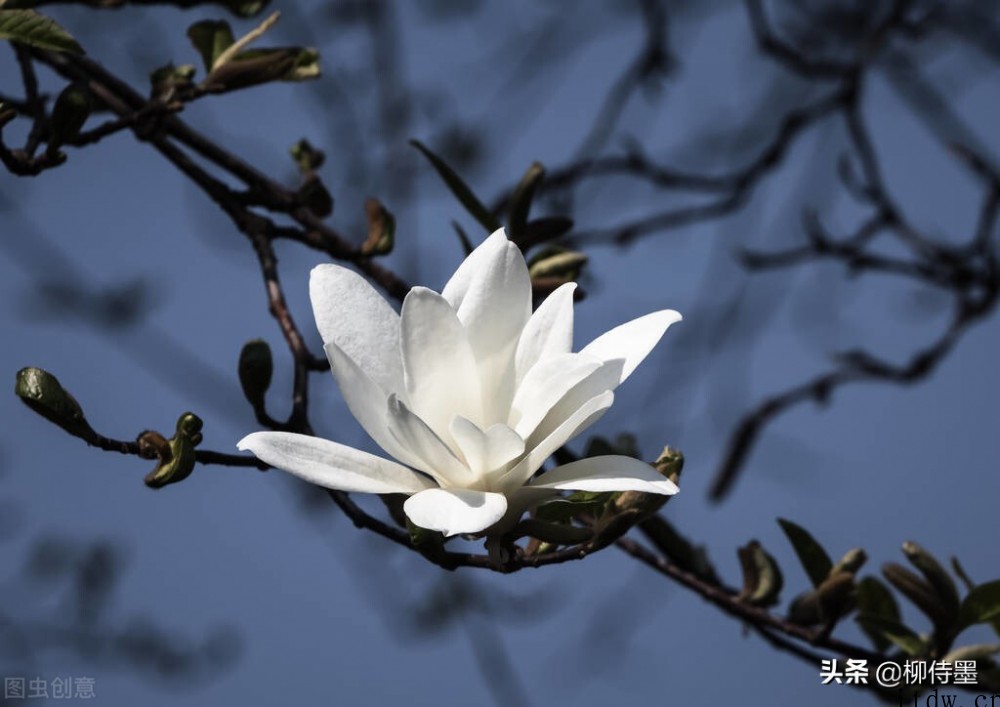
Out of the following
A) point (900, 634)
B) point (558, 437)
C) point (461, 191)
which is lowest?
point (900, 634)

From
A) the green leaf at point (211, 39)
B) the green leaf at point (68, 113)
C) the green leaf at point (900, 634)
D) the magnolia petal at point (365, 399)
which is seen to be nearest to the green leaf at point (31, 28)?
the green leaf at point (68, 113)

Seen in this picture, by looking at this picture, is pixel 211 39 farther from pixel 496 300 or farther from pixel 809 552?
pixel 809 552

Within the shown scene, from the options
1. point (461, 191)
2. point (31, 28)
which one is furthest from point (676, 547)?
point (31, 28)

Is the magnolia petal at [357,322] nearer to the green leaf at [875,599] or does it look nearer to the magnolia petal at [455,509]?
the magnolia petal at [455,509]

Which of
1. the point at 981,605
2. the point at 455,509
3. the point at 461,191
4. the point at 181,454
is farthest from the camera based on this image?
the point at 461,191

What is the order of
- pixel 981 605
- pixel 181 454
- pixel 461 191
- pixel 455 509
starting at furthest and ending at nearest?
pixel 461 191 < pixel 981 605 < pixel 181 454 < pixel 455 509

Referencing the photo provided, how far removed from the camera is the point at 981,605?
73 centimetres

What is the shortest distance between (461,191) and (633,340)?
33cm

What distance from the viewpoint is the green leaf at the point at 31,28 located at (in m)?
0.64

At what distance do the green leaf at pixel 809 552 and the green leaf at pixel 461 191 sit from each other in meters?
0.34

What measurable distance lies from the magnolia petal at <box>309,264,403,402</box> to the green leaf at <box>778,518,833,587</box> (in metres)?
0.34

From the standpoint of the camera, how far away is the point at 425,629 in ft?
7.39

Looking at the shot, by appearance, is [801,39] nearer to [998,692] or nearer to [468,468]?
[998,692]

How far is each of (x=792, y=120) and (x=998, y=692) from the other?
1.05m
